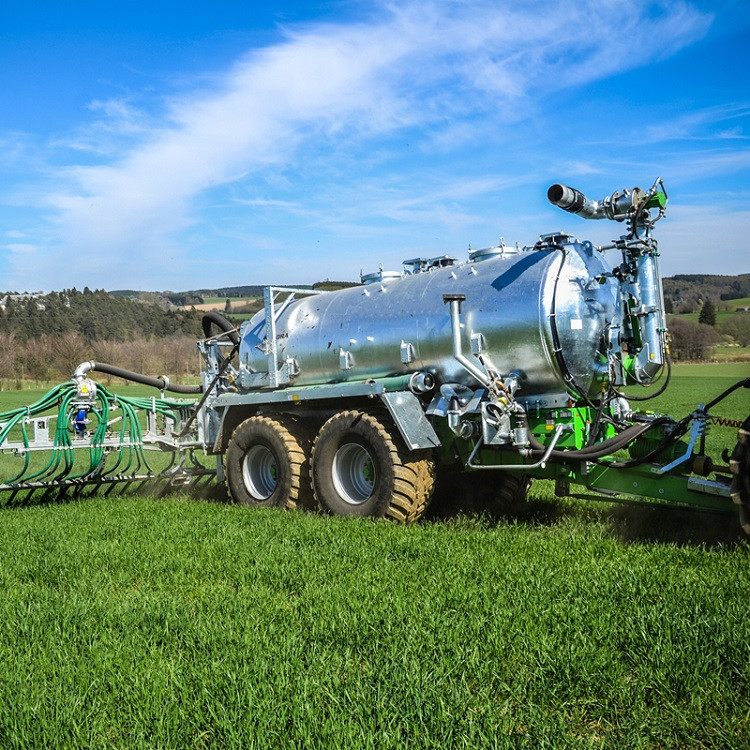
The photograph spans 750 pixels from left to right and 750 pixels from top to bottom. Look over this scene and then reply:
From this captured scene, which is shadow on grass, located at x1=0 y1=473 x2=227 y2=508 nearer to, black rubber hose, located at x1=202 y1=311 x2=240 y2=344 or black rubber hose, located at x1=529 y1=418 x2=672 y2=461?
black rubber hose, located at x1=202 y1=311 x2=240 y2=344

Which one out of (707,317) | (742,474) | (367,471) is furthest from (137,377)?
(742,474)

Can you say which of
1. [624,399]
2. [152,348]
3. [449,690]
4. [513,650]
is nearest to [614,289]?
[624,399]

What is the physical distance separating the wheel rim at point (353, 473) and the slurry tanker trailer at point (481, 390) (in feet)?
0.05

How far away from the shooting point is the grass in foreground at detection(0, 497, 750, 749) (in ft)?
11.5

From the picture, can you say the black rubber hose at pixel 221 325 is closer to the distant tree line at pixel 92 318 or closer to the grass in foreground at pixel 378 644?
the grass in foreground at pixel 378 644

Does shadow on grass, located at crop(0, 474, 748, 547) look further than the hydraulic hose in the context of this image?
No

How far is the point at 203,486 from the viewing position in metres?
12.6

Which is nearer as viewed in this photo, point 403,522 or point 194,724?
point 194,724

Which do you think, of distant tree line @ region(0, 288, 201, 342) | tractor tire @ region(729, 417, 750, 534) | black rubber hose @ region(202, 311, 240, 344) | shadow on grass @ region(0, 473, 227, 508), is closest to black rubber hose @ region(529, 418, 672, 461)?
tractor tire @ region(729, 417, 750, 534)

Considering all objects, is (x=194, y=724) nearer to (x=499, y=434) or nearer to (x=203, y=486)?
(x=499, y=434)

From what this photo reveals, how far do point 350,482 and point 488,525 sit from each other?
1.70 meters

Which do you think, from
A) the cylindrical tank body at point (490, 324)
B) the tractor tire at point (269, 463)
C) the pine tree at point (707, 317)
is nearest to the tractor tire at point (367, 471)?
the tractor tire at point (269, 463)

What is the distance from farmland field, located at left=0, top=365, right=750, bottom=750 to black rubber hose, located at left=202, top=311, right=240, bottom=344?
4415 millimetres

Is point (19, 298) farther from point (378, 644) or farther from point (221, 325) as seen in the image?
point (378, 644)
